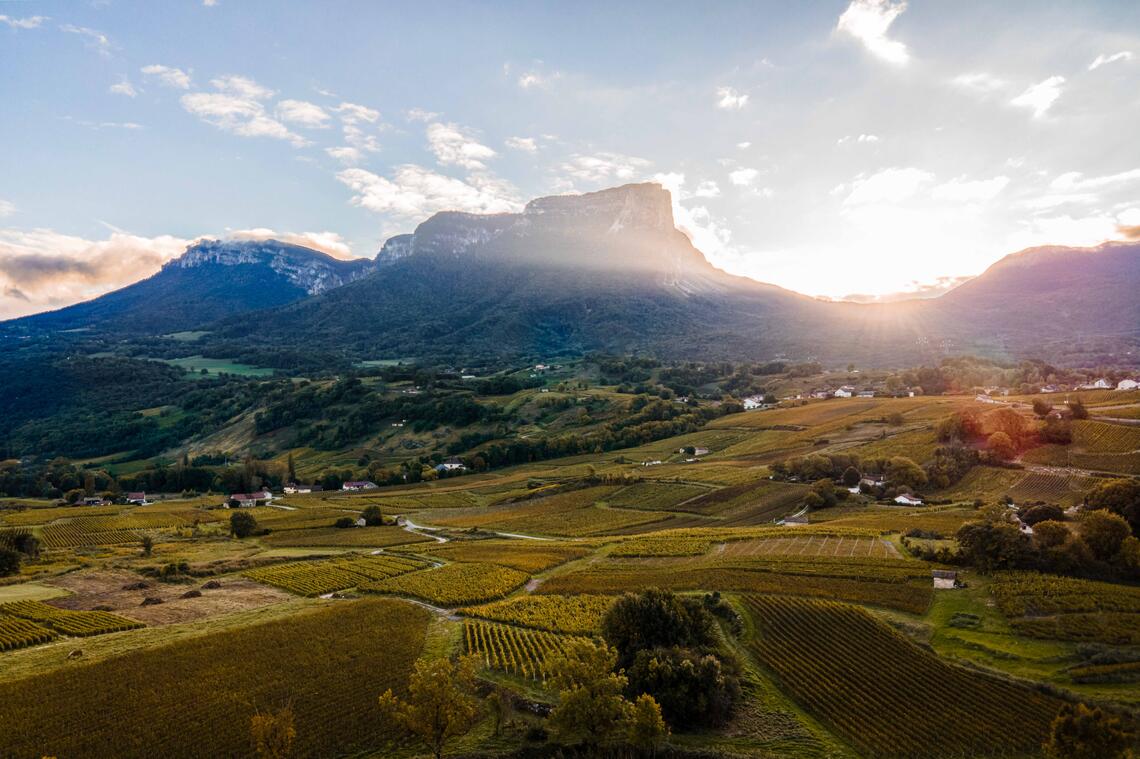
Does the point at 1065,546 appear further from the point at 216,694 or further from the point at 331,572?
the point at 331,572

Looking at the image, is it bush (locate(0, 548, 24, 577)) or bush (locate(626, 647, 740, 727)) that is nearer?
bush (locate(626, 647, 740, 727))

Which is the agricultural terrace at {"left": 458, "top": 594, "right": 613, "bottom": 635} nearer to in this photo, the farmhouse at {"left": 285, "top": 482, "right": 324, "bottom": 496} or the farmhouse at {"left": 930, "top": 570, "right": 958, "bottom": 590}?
the farmhouse at {"left": 930, "top": 570, "right": 958, "bottom": 590}

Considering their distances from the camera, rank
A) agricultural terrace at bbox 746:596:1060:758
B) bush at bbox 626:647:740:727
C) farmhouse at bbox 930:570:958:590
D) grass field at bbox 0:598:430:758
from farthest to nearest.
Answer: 1. farmhouse at bbox 930:570:958:590
2. bush at bbox 626:647:740:727
3. grass field at bbox 0:598:430:758
4. agricultural terrace at bbox 746:596:1060:758

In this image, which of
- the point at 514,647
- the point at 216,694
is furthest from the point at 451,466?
the point at 216,694

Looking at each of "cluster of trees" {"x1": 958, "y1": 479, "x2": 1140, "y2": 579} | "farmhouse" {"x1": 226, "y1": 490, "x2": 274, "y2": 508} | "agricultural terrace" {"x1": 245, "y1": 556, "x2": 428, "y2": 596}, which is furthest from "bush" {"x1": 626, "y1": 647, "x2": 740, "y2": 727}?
"farmhouse" {"x1": 226, "y1": 490, "x2": 274, "y2": 508}

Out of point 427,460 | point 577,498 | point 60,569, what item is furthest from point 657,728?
point 427,460

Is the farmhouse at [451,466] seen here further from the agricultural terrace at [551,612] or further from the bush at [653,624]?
the bush at [653,624]
